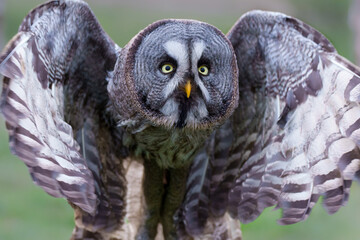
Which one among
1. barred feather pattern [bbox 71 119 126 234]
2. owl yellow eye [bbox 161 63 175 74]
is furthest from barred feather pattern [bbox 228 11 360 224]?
barred feather pattern [bbox 71 119 126 234]

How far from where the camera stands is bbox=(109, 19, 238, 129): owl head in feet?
10.5

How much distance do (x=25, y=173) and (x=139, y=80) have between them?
3.71 meters

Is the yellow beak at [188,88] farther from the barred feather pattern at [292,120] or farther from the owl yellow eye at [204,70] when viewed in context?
the barred feather pattern at [292,120]

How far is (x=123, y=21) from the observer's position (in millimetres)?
15266

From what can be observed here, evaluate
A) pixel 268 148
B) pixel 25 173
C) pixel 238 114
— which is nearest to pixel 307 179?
pixel 268 148

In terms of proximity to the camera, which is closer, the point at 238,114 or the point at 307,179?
→ the point at 307,179

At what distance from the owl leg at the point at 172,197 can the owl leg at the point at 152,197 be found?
0.04 m

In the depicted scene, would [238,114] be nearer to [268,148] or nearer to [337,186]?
[268,148]

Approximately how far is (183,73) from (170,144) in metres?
0.44

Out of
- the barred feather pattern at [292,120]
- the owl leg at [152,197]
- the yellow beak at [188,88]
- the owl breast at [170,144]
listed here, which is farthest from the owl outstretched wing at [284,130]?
the yellow beak at [188,88]

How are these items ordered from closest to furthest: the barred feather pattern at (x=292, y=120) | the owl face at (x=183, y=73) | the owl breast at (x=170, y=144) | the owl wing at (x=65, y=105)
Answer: the owl wing at (x=65, y=105)
the barred feather pattern at (x=292, y=120)
the owl face at (x=183, y=73)
the owl breast at (x=170, y=144)

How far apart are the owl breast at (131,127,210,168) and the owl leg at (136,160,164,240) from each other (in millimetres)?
130

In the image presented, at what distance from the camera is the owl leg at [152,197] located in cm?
376

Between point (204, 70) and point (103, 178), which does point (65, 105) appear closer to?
point (103, 178)
